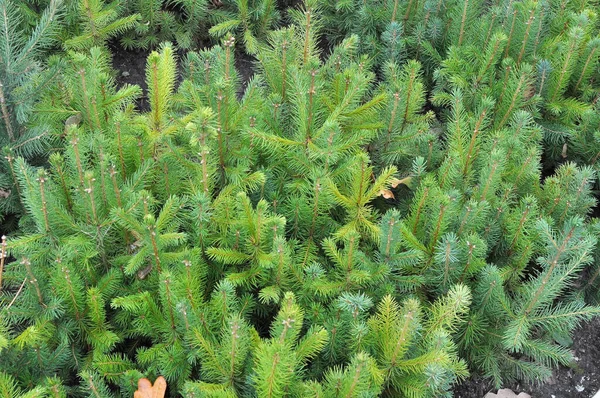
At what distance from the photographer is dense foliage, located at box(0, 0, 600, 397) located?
2338 millimetres

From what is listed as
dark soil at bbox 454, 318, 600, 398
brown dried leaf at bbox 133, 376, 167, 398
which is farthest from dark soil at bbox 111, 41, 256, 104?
dark soil at bbox 454, 318, 600, 398

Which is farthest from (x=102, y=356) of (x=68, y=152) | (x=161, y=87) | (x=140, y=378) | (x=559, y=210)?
(x=559, y=210)

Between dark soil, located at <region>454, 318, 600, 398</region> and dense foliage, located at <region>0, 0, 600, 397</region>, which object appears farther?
dark soil, located at <region>454, 318, 600, 398</region>

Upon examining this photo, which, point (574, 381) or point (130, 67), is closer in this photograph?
point (574, 381)

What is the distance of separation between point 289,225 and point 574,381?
1.52 m

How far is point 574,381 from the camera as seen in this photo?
2.88m

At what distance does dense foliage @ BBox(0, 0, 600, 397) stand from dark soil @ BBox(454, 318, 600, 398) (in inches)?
4.3

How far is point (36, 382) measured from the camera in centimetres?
235

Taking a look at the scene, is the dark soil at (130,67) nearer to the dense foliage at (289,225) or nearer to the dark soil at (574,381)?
the dense foliage at (289,225)

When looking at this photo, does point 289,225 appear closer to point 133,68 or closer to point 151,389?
point 151,389

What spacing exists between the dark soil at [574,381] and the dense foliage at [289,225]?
109mm

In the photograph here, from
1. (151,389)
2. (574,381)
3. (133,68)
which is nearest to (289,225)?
(151,389)

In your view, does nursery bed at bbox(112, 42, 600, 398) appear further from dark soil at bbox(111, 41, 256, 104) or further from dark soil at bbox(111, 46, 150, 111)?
dark soil at bbox(111, 46, 150, 111)

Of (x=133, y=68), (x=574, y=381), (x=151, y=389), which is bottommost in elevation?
(x=574, y=381)
